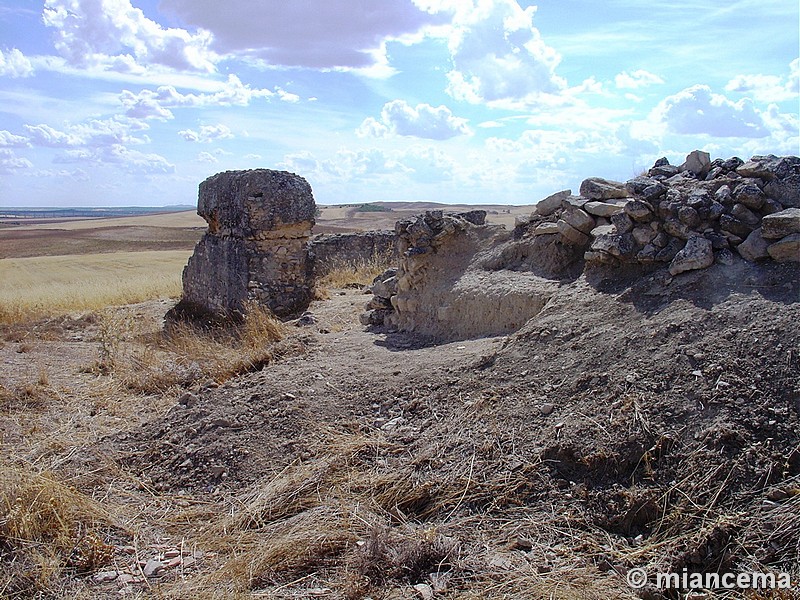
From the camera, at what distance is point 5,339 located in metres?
9.27

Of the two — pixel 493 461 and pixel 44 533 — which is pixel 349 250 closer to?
pixel 493 461

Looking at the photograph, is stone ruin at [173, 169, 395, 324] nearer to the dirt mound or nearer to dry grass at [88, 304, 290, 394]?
dry grass at [88, 304, 290, 394]

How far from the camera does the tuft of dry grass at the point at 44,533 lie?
3238 millimetres

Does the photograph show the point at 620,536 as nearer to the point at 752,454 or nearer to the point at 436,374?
the point at 752,454

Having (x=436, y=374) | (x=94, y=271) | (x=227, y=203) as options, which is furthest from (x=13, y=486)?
(x=94, y=271)

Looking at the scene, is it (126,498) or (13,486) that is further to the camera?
(126,498)

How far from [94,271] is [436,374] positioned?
22.2m

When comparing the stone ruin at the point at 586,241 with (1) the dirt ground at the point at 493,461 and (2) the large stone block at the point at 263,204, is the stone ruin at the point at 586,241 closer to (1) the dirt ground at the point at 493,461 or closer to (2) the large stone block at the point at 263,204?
(1) the dirt ground at the point at 493,461

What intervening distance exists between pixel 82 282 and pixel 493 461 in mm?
18785

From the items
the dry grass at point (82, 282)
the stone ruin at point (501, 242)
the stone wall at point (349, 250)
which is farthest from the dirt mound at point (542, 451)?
the dry grass at point (82, 282)

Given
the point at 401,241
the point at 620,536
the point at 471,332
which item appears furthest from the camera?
the point at 401,241

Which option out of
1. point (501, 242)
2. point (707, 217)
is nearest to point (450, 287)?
point (501, 242)

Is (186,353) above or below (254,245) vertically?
below

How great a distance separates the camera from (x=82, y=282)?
19.7 m
